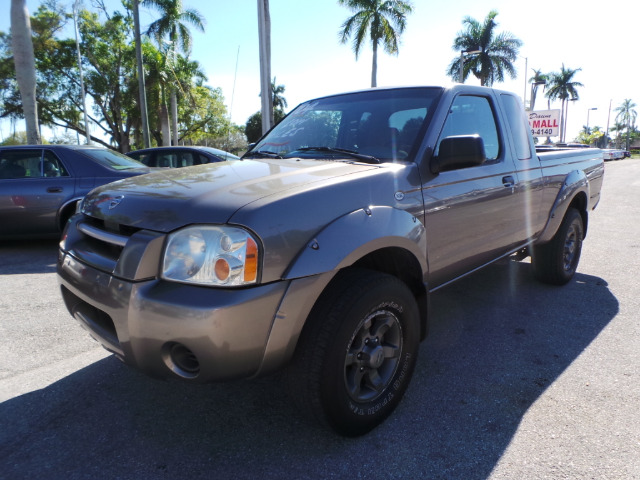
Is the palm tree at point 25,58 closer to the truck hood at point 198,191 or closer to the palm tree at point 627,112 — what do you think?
the truck hood at point 198,191

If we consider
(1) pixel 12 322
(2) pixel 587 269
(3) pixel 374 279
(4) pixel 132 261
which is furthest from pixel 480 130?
(1) pixel 12 322

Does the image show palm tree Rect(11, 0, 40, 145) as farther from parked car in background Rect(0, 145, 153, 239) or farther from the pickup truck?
the pickup truck

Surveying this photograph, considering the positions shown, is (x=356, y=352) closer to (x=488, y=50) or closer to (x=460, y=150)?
(x=460, y=150)

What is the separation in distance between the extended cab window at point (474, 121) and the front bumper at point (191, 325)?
174 cm

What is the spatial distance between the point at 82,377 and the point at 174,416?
819 mm

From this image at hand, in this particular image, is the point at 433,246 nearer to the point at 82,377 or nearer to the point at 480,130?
the point at 480,130

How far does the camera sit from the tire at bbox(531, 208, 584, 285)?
4367mm

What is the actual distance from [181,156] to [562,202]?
7222 millimetres

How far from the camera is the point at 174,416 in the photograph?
240 centimetres

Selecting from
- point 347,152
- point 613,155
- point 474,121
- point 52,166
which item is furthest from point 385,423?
point 613,155

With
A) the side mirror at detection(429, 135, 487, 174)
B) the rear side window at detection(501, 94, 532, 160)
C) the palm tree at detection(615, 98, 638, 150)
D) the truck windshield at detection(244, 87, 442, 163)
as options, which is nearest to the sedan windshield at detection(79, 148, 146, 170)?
the truck windshield at detection(244, 87, 442, 163)

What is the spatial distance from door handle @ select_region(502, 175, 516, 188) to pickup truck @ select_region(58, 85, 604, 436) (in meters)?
0.07

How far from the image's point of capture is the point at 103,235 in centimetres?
214

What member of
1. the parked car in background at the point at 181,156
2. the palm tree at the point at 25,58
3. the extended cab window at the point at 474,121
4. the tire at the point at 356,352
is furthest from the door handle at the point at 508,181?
the palm tree at the point at 25,58
